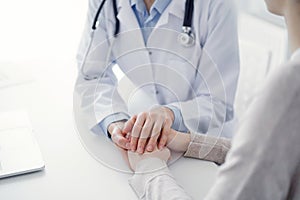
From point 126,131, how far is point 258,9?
1273 millimetres

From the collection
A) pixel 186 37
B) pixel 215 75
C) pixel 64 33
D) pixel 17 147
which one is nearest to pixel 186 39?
pixel 186 37

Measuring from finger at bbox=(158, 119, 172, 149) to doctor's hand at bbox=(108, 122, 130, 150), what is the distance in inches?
2.8

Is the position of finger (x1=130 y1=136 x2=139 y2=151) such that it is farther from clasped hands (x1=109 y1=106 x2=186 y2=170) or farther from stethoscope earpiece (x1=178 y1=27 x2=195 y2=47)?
stethoscope earpiece (x1=178 y1=27 x2=195 y2=47)

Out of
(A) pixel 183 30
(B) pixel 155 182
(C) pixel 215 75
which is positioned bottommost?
(B) pixel 155 182

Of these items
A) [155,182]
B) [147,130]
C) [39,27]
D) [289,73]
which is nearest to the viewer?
[289,73]

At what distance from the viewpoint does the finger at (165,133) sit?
0.95 meters

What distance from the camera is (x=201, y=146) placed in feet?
3.19

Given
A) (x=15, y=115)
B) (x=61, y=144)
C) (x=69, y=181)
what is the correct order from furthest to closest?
(x=15, y=115) → (x=61, y=144) → (x=69, y=181)

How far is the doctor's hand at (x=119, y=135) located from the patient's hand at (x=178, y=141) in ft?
0.31

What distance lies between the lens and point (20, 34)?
1830 mm

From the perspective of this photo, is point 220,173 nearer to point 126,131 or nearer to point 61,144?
point 126,131

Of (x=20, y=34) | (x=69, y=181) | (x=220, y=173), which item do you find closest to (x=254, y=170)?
(x=220, y=173)

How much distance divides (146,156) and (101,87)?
0.78ft

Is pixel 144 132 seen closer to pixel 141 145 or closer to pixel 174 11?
pixel 141 145
